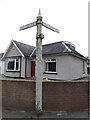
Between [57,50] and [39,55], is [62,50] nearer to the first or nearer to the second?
[57,50]

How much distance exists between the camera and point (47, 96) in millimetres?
8945

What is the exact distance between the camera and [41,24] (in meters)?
8.98

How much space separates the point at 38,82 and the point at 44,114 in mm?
1503

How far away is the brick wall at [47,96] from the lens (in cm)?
888

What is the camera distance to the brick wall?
8875mm

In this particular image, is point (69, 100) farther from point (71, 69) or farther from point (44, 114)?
point (71, 69)

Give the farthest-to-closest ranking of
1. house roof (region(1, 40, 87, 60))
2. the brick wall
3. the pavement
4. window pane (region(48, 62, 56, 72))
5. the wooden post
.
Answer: window pane (region(48, 62, 56, 72)) < house roof (region(1, 40, 87, 60)) < the brick wall < the wooden post < the pavement

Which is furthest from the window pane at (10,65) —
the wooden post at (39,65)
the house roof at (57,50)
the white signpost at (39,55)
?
the wooden post at (39,65)

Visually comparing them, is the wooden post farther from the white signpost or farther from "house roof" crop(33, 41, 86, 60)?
"house roof" crop(33, 41, 86, 60)

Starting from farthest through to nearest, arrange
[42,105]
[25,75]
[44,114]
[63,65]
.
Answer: [25,75] → [63,65] → [42,105] → [44,114]

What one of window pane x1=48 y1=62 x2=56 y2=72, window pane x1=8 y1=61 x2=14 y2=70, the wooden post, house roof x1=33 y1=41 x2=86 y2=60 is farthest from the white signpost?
window pane x1=8 y1=61 x2=14 y2=70

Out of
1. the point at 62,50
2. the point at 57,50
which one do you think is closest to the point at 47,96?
the point at 62,50

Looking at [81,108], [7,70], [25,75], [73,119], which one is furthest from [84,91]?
[7,70]

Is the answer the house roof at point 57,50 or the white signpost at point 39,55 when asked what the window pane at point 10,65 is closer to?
the house roof at point 57,50
